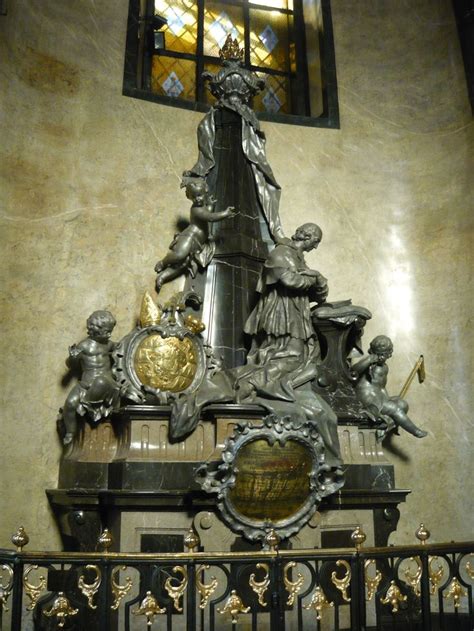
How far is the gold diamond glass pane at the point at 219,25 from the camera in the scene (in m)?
10.4

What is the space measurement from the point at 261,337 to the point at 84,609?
8.65 feet

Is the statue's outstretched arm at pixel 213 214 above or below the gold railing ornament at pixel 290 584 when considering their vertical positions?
above

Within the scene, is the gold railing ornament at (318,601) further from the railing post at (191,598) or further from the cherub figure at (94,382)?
the cherub figure at (94,382)

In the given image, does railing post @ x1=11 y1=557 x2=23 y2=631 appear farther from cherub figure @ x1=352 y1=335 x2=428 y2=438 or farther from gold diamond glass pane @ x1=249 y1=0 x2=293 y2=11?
gold diamond glass pane @ x1=249 y1=0 x2=293 y2=11

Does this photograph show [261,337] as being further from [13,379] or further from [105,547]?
[105,547]

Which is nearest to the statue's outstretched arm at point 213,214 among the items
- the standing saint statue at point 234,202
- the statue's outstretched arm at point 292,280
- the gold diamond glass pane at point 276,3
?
the standing saint statue at point 234,202

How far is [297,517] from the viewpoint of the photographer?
20.6 feet

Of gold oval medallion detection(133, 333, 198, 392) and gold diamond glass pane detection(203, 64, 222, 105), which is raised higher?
gold diamond glass pane detection(203, 64, 222, 105)

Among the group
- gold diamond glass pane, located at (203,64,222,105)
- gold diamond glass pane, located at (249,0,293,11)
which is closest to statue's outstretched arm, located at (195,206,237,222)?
gold diamond glass pane, located at (203,64,222,105)

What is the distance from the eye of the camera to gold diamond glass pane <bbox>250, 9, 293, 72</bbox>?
35.0ft

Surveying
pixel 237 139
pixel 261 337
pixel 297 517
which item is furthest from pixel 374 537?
pixel 237 139

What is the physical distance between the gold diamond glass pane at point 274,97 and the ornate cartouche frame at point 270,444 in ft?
16.8

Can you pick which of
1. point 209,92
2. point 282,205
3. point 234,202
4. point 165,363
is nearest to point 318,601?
point 165,363

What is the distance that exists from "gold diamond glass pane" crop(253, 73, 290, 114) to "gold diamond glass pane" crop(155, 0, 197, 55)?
0.98 m
